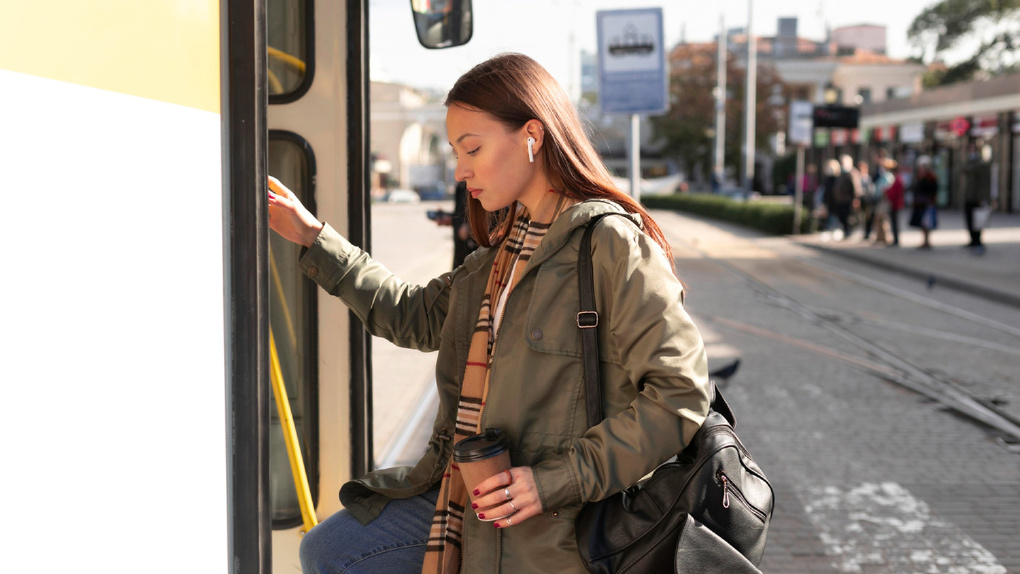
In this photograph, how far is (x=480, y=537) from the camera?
1.82 meters

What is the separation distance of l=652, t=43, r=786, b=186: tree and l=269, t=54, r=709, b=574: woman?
5986 cm

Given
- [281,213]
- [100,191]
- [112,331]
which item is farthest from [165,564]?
[281,213]

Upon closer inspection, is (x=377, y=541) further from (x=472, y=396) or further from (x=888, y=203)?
(x=888, y=203)

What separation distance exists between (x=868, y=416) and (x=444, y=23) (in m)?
4.82

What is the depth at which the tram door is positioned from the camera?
264 centimetres

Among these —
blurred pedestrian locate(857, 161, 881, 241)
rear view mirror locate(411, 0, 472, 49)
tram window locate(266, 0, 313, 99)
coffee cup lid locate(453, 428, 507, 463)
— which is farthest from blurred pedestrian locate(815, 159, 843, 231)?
coffee cup lid locate(453, 428, 507, 463)

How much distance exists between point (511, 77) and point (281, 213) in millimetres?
652

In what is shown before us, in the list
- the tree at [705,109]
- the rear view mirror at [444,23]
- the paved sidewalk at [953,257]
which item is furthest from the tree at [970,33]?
the rear view mirror at [444,23]

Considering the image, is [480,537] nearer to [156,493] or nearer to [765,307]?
[156,493]

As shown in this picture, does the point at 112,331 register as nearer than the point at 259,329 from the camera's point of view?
Yes

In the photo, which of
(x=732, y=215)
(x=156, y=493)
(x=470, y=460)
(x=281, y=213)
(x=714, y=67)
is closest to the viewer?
(x=156, y=493)

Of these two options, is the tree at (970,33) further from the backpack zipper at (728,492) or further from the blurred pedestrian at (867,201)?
the backpack zipper at (728,492)

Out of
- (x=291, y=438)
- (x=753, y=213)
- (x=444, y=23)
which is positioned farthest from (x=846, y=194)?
(x=291, y=438)

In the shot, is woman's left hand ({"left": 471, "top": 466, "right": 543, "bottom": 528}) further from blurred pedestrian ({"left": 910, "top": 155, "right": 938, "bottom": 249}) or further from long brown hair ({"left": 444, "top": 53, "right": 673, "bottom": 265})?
blurred pedestrian ({"left": 910, "top": 155, "right": 938, "bottom": 249})
